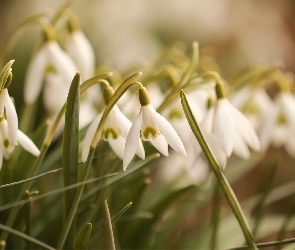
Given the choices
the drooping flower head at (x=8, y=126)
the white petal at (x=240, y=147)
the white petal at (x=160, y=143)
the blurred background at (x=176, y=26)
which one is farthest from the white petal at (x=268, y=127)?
the blurred background at (x=176, y=26)

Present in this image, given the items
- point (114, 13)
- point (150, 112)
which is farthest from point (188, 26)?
point (150, 112)

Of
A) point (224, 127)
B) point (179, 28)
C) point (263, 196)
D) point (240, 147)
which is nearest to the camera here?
point (224, 127)

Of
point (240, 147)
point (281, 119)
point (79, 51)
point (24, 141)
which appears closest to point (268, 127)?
point (281, 119)

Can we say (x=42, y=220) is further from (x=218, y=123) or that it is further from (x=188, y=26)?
(x=188, y=26)

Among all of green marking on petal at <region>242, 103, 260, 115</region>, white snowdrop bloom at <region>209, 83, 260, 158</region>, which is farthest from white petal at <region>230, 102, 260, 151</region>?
green marking on petal at <region>242, 103, 260, 115</region>

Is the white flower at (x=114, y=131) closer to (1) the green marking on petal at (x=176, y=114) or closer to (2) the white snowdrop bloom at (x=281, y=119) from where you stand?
(1) the green marking on petal at (x=176, y=114)

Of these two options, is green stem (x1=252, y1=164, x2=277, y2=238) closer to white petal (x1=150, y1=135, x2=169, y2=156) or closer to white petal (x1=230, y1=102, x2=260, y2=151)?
white petal (x1=230, y1=102, x2=260, y2=151)

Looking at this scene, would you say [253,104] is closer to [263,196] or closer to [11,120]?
[263,196]
